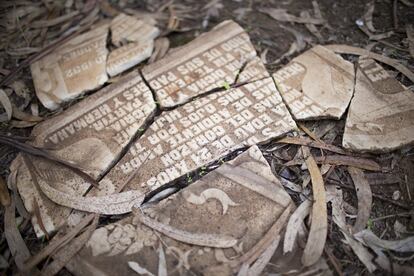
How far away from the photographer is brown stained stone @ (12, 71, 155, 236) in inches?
77.2

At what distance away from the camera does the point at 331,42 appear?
2641 millimetres

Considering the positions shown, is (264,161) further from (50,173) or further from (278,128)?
(50,173)

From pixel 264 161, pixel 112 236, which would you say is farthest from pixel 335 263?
pixel 112 236

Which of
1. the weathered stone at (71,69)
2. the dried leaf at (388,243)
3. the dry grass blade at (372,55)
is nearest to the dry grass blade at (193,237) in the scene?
the dried leaf at (388,243)

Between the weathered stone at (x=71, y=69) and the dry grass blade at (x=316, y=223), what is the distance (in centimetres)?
164

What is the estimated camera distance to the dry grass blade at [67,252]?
1739 mm

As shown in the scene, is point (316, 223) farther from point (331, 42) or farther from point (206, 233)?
point (331, 42)

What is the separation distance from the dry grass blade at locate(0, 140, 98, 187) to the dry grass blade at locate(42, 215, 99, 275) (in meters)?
0.29

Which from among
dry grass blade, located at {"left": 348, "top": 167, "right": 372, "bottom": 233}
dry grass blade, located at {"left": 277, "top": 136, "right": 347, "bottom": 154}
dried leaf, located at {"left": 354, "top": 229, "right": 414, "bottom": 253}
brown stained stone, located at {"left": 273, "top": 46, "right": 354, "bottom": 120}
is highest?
brown stained stone, located at {"left": 273, "top": 46, "right": 354, "bottom": 120}

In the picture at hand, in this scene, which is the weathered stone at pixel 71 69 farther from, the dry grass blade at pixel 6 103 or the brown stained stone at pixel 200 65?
the brown stained stone at pixel 200 65

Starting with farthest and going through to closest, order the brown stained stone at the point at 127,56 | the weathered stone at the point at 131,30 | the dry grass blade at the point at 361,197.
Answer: the weathered stone at the point at 131,30
the brown stained stone at the point at 127,56
the dry grass blade at the point at 361,197

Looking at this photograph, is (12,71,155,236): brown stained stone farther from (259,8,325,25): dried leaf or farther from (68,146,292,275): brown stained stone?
(259,8,325,25): dried leaf

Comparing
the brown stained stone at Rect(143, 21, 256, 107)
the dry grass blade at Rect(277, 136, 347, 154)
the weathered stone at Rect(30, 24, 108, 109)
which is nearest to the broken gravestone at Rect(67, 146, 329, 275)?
the dry grass blade at Rect(277, 136, 347, 154)

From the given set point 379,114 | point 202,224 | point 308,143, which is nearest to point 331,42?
point 379,114
